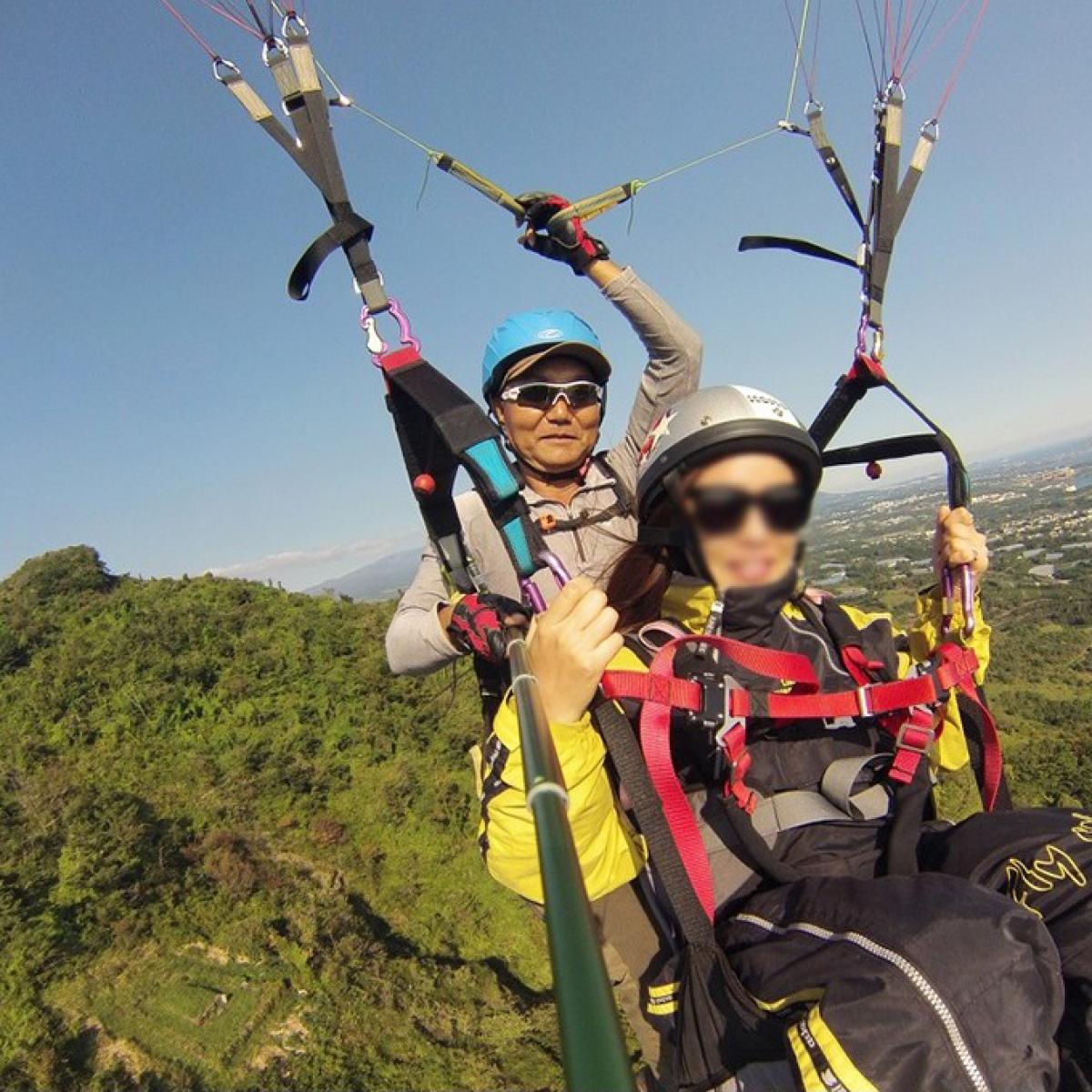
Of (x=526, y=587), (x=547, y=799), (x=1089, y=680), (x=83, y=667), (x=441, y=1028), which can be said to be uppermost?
(x=526, y=587)

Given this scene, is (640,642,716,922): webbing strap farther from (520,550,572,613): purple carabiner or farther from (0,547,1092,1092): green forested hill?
(0,547,1092,1092): green forested hill

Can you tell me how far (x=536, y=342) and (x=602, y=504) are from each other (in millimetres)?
827

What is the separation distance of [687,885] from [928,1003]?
0.58m

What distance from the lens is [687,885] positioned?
71.1 inches

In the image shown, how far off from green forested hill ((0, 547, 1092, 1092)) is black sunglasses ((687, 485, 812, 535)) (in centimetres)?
787

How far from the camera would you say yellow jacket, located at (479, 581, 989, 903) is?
1.76 meters

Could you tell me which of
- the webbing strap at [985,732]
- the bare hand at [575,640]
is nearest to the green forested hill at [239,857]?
the webbing strap at [985,732]

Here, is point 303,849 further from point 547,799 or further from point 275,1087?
point 547,799

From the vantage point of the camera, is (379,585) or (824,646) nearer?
(824,646)

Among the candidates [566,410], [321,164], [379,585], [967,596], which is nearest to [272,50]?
[321,164]

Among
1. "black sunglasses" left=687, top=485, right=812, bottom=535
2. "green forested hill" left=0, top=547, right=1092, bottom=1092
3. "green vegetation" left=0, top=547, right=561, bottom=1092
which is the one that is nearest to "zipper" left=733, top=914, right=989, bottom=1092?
"black sunglasses" left=687, top=485, right=812, bottom=535

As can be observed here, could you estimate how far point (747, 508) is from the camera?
1.54 metres

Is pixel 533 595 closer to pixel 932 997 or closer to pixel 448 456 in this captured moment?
pixel 448 456

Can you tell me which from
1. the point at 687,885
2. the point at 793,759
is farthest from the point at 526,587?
the point at 793,759
